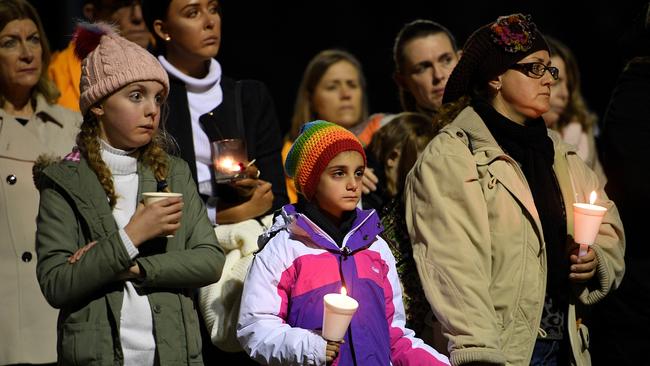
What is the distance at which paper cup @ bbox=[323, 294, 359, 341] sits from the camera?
2.98 metres

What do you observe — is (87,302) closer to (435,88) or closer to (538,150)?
(538,150)

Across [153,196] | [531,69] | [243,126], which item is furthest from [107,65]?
[531,69]

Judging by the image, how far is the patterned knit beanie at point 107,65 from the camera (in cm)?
354

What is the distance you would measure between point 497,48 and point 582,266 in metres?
1.01

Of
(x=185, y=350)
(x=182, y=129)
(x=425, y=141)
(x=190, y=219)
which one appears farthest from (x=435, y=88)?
(x=185, y=350)

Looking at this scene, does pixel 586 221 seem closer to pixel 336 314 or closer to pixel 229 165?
pixel 336 314

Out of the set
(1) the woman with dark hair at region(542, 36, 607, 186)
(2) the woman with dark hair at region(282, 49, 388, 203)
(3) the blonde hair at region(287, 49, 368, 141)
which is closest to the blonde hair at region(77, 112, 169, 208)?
(2) the woman with dark hair at region(282, 49, 388, 203)

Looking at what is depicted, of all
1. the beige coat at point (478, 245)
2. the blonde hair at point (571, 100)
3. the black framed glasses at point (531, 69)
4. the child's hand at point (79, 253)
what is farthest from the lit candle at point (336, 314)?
the blonde hair at point (571, 100)

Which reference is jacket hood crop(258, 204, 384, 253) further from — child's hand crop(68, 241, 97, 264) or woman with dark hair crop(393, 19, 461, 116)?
woman with dark hair crop(393, 19, 461, 116)

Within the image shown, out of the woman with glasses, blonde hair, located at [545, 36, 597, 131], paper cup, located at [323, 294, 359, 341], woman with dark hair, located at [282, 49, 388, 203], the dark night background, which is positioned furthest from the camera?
the dark night background

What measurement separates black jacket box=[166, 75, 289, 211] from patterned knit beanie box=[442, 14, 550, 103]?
1072mm

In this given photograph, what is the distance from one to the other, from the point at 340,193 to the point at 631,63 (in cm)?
193

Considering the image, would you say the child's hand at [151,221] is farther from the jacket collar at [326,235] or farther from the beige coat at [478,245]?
the beige coat at [478,245]

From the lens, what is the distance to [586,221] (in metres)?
3.55
